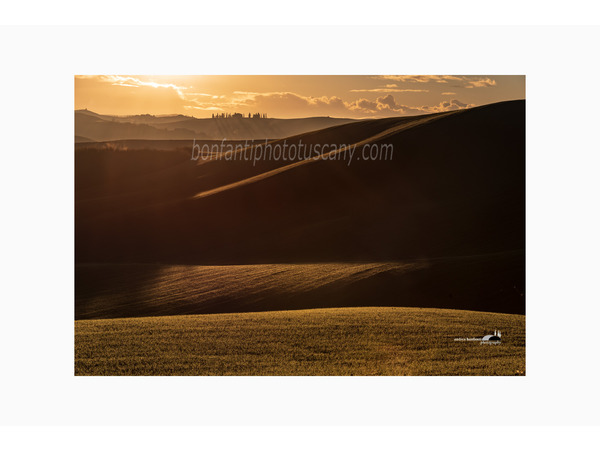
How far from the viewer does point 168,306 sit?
1174 cm

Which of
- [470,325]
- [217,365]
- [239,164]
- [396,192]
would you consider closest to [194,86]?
[239,164]

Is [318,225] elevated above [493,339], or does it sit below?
above

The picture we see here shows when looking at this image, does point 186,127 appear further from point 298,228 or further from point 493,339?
point 493,339

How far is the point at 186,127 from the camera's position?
39.4 feet

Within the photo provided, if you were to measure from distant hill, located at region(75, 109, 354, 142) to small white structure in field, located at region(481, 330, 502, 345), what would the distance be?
522cm

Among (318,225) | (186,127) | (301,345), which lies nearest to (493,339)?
(301,345)

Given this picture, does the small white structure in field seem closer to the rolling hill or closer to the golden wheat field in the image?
the golden wheat field

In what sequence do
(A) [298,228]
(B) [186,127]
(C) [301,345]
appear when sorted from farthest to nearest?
(A) [298,228]
(B) [186,127]
(C) [301,345]

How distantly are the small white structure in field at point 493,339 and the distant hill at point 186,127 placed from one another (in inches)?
206

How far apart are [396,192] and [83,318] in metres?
6.91

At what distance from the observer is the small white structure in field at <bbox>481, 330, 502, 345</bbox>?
11.3 m

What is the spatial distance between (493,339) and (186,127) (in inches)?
297

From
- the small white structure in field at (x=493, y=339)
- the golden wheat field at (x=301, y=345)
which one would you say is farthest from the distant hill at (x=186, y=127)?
the small white structure in field at (x=493, y=339)

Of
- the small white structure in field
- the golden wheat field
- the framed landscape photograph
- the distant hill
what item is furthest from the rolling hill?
the small white structure in field
